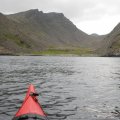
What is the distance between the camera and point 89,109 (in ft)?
79.4

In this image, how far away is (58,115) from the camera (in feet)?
72.1

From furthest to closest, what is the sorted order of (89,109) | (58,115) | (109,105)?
(109,105) → (89,109) → (58,115)

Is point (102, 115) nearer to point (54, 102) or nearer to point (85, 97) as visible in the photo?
point (54, 102)

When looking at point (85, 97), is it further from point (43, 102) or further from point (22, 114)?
point (22, 114)

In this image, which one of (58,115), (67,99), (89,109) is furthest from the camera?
(67,99)

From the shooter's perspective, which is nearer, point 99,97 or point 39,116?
point 39,116

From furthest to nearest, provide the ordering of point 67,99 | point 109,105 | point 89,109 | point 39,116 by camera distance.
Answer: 1. point 67,99
2. point 109,105
3. point 89,109
4. point 39,116

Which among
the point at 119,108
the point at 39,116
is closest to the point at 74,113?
the point at 119,108

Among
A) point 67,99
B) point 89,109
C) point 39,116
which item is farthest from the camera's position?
point 67,99

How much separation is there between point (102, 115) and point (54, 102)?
6.57 metres

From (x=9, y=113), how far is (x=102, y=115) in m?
7.77

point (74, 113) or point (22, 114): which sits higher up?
point (22, 114)

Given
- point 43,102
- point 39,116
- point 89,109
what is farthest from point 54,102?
point 39,116

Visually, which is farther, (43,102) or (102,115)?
(43,102)
